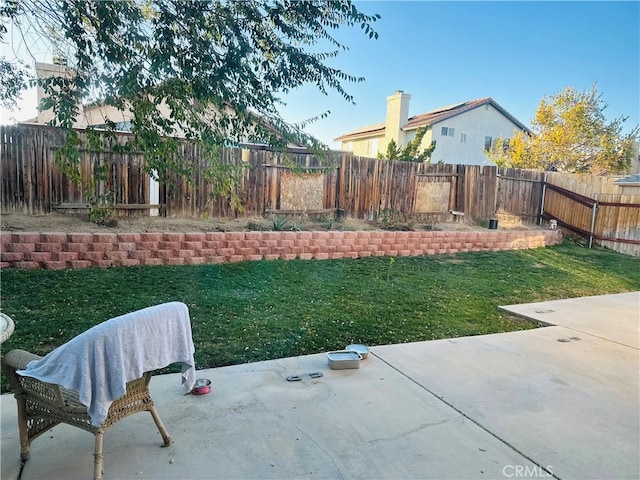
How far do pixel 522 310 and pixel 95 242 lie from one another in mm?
6043

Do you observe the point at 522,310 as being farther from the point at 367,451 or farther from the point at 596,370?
the point at 367,451

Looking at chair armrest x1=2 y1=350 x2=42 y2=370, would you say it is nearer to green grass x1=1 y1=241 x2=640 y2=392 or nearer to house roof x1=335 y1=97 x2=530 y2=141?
green grass x1=1 y1=241 x2=640 y2=392

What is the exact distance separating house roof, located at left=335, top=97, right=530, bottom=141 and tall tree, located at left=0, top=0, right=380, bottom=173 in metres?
17.6

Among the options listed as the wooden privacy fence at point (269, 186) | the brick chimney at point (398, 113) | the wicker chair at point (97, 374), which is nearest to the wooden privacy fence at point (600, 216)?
the wooden privacy fence at point (269, 186)

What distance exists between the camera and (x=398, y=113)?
72.3 ft

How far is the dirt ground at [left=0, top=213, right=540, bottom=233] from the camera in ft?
20.5

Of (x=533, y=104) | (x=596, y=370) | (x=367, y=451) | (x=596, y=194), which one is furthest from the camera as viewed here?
(x=533, y=104)

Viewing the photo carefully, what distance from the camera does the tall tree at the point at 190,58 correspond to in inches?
130

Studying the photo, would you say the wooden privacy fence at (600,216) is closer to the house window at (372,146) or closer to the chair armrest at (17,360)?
the chair armrest at (17,360)

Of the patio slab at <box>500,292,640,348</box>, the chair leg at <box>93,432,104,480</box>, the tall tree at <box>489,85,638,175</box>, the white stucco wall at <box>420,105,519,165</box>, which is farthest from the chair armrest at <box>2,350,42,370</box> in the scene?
the white stucco wall at <box>420,105,519,165</box>

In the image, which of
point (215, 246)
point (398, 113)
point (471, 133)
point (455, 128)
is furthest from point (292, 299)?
point (471, 133)

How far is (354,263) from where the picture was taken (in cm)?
753

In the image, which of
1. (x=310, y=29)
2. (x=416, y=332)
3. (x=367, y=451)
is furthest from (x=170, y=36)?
(x=416, y=332)

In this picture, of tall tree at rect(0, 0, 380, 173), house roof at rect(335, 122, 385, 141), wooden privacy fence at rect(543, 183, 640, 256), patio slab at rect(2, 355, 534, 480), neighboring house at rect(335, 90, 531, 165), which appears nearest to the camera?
patio slab at rect(2, 355, 534, 480)
